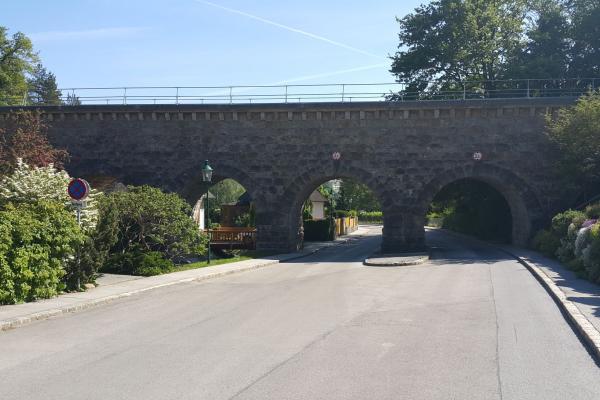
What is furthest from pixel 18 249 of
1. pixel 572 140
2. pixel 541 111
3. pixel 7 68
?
pixel 7 68

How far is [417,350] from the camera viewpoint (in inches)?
348

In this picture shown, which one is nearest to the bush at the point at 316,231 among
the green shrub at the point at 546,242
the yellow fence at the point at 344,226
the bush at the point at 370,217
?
the yellow fence at the point at 344,226

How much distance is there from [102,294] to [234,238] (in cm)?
2142

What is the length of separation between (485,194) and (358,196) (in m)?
55.2

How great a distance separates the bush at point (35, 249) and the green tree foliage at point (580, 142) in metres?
22.3

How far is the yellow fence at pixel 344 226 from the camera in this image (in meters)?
Answer: 57.0

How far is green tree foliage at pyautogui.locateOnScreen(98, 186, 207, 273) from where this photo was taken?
2041 centimetres

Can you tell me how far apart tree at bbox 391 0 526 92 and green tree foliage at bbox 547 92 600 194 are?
15654mm

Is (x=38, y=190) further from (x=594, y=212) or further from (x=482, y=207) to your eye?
(x=482, y=207)

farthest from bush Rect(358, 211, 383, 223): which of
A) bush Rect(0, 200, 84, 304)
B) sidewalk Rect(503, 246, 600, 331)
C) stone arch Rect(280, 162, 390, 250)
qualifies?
bush Rect(0, 200, 84, 304)

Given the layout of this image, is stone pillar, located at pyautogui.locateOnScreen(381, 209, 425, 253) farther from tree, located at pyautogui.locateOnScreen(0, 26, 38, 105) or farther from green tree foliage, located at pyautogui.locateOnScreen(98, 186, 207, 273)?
tree, located at pyautogui.locateOnScreen(0, 26, 38, 105)

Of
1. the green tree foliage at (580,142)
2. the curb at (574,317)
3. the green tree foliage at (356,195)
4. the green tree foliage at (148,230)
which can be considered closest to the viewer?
the curb at (574,317)

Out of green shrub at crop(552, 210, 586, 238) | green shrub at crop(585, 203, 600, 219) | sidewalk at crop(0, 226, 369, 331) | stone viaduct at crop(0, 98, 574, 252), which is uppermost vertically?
stone viaduct at crop(0, 98, 574, 252)

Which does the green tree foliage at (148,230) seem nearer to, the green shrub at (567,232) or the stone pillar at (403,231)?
the stone pillar at (403,231)
